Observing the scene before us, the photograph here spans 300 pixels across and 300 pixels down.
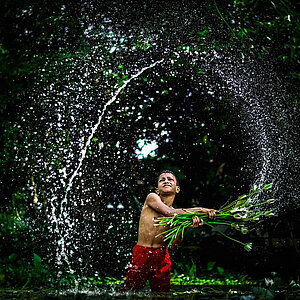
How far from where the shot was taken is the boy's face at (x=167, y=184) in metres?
3.67

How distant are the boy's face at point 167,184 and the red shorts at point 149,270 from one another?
0.48 metres

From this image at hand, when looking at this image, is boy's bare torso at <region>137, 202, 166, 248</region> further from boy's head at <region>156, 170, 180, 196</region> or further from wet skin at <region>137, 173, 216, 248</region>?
boy's head at <region>156, 170, 180, 196</region>

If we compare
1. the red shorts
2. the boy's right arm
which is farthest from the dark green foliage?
the boy's right arm

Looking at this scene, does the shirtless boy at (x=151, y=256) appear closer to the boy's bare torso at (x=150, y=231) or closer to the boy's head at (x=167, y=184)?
the boy's bare torso at (x=150, y=231)

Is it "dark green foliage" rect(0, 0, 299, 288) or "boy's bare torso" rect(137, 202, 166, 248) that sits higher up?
"dark green foliage" rect(0, 0, 299, 288)

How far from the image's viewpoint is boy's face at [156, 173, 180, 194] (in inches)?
145

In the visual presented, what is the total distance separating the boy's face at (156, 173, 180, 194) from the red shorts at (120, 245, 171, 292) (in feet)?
1.59

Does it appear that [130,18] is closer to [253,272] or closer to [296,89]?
[296,89]

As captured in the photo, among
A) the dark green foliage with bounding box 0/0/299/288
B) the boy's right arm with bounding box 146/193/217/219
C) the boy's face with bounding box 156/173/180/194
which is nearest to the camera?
the boy's right arm with bounding box 146/193/217/219

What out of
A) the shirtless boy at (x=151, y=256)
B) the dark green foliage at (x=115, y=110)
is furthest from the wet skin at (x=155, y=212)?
the dark green foliage at (x=115, y=110)

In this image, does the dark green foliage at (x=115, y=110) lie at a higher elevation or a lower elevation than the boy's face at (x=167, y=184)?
higher

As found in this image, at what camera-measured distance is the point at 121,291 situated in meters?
3.58

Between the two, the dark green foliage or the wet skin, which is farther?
the dark green foliage

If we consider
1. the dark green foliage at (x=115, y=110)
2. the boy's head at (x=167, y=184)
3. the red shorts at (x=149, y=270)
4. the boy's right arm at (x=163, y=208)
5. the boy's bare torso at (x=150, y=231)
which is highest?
the dark green foliage at (x=115, y=110)
